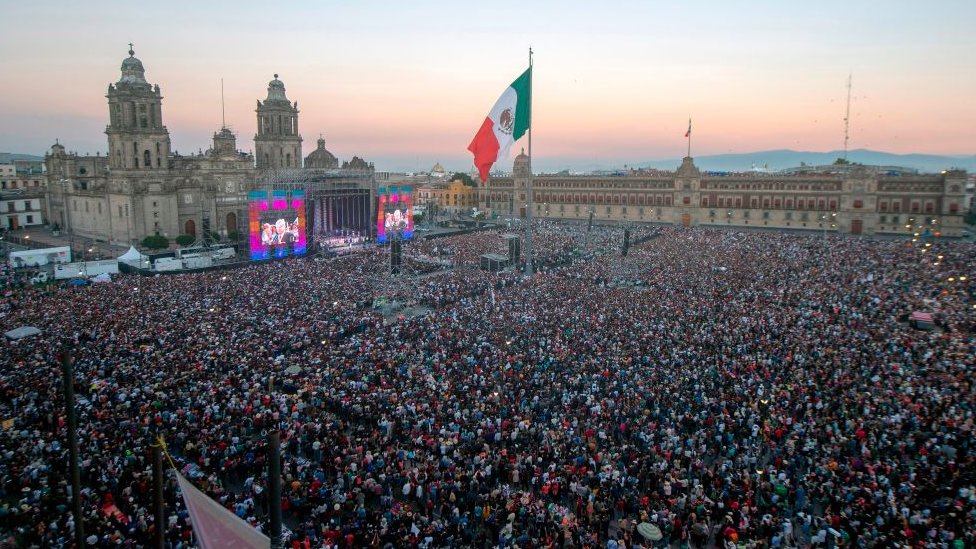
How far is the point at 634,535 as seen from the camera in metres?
11.4

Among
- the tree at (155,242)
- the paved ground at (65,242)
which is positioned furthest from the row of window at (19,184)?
the tree at (155,242)

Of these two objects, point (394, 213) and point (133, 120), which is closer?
point (133, 120)

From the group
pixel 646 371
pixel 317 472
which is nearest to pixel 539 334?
pixel 646 371

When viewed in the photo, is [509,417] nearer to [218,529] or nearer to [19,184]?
[218,529]

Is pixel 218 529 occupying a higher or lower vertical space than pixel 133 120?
lower

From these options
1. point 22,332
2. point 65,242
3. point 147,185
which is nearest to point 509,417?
point 22,332

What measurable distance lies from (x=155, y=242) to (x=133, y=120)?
1201 centimetres

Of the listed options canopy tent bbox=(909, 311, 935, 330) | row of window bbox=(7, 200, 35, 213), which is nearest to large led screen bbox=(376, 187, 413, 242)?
row of window bbox=(7, 200, 35, 213)

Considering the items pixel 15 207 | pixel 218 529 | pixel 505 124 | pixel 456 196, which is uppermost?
pixel 505 124

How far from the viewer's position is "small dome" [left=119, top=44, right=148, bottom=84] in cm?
4969

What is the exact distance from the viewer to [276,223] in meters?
43.5

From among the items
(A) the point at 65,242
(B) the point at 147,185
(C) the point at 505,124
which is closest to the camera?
(C) the point at 505,124

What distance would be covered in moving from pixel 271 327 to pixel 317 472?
37.4 ft

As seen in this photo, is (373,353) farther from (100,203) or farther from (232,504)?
(100,203)
